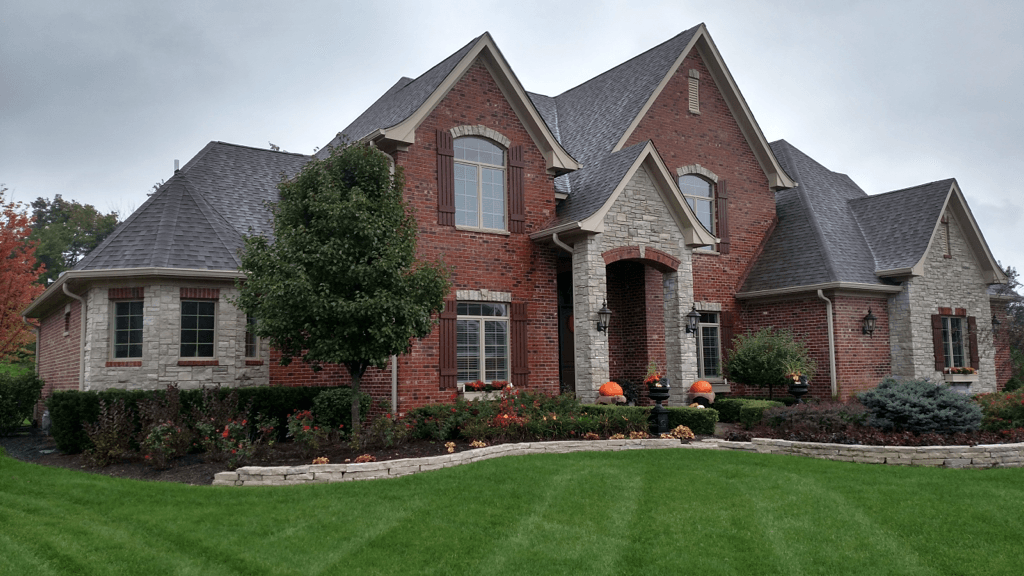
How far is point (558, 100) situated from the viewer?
24094 mm

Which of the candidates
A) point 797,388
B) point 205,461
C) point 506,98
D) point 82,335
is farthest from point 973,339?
point 82,335

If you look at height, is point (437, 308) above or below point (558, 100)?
below

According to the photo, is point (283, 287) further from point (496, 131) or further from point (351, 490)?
point (496, 131)

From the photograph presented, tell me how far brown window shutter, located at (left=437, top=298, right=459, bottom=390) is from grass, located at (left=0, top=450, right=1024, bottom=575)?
4550 mm

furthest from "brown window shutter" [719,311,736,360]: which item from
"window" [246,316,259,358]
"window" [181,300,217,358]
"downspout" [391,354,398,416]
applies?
"window" [181,300,217,358]

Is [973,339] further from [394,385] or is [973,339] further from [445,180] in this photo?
[394,385]

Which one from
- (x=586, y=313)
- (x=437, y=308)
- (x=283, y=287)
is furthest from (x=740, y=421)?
(x=283, y=287)

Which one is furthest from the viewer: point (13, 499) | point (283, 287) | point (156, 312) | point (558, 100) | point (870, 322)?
point (558, 100)

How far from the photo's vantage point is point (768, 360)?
1772 centimetres

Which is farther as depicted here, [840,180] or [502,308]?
[840,180]

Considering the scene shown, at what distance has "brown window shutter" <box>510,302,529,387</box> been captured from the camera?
1553 cm

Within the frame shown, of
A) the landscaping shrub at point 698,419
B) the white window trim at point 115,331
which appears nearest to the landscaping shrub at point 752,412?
the landscaping shrub at point 698,419

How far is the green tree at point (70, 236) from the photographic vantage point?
42.2m

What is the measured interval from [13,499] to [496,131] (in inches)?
423
